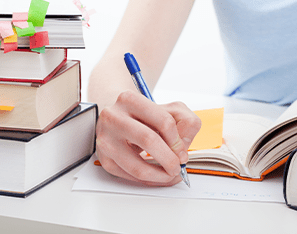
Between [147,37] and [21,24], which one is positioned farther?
[147,37]

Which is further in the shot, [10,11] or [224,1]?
[224,1]

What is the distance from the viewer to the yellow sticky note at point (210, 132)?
57cm

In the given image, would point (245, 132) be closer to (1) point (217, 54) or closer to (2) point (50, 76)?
(2) point (50, 76)

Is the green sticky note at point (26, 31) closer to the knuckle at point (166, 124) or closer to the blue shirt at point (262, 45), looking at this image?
the knuckle at point (166, 124)

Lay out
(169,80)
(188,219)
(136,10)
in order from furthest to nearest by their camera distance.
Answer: (169,80), (136,10), (188,219)

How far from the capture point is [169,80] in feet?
7.11

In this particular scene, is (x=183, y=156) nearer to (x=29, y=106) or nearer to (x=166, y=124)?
(x=166, y=124)

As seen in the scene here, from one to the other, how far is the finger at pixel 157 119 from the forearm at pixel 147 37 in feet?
1.22

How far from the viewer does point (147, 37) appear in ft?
3.15

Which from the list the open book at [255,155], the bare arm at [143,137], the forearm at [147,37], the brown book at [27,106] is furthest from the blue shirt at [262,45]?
the brown book at [27,106]

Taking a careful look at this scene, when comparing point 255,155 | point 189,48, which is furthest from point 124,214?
point 189,48

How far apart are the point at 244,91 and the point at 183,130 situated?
0.85 metres

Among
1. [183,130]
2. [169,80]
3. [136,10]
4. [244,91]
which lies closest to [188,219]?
[183,130]

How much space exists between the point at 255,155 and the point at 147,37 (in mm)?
564
